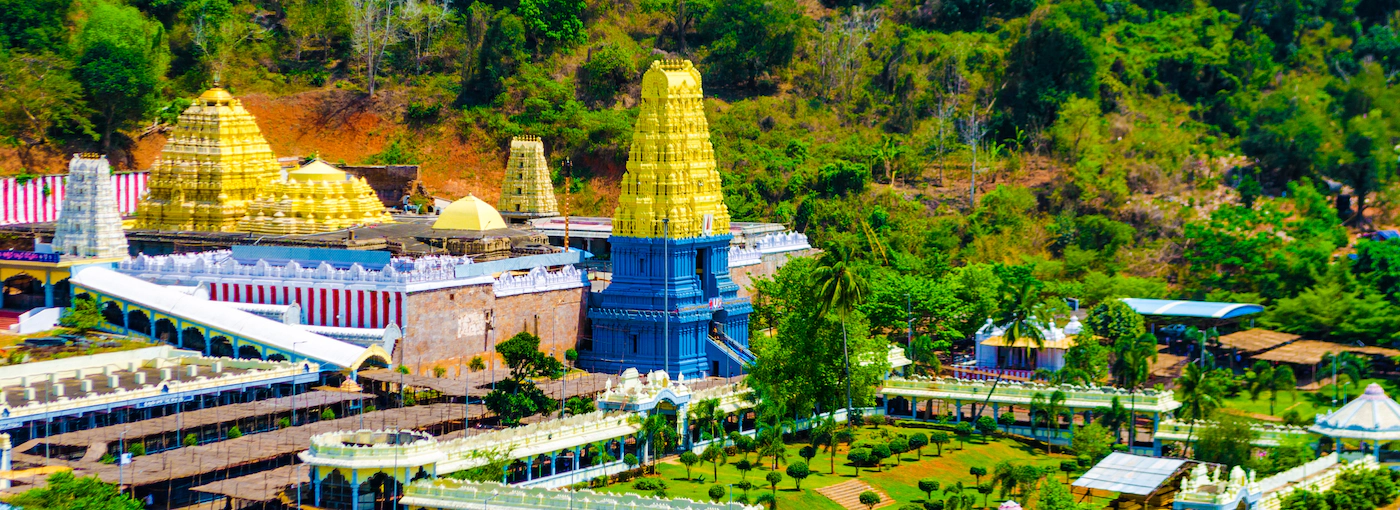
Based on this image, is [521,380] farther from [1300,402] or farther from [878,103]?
[878,103]

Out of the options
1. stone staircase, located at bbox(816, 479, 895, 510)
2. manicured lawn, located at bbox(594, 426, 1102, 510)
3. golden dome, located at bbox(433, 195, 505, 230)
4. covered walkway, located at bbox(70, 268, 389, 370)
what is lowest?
stone staircase, located at bbox(816, 479, 895, 510)

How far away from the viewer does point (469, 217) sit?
76438 mm

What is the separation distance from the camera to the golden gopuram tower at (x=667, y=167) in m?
70.8

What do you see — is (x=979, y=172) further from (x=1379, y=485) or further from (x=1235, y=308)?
(x=1379, y=485)

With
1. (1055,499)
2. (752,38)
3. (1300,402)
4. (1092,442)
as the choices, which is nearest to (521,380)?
(1092,442)

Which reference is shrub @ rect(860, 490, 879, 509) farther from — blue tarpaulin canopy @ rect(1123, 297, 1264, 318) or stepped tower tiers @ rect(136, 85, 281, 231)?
stepped tower tiers @ rect(136, 85, 281, 231)

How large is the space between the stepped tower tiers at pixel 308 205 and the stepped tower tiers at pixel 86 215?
25.4ft

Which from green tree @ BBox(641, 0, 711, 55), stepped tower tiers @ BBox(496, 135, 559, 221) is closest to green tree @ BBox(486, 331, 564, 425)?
stepped tower tiers @ BBox(496, 135, 559, 221)

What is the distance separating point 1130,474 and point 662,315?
18814mm

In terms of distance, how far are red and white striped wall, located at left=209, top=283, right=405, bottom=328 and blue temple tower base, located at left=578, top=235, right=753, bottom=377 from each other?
745cm

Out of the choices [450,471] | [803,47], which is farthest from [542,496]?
[803,47]

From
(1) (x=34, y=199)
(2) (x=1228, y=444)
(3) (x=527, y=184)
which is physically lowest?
(2) (x=1228, y=444)

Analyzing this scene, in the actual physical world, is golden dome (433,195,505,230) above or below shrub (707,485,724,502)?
above

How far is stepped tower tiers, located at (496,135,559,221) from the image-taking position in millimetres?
88562
